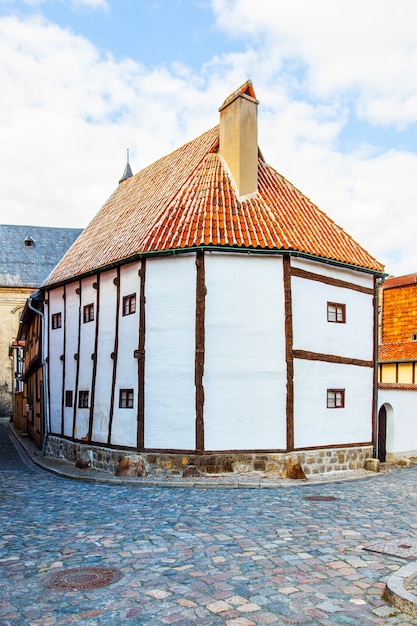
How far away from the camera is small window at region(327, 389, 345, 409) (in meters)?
15.5

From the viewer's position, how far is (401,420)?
62.4 ft

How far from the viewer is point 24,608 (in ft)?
18.7

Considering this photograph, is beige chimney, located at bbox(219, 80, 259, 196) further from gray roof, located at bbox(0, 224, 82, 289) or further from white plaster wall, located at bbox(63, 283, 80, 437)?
gray roof, located at bbox(0, 224, 82, 289)

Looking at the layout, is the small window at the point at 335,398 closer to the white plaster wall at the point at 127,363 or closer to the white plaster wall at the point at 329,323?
the white plaster wall at the point at 329,323

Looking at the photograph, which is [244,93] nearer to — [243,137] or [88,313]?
[243,137]

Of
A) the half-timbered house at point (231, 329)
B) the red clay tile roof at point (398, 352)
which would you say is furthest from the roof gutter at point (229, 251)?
the red clay tile roof at point (398, 352)

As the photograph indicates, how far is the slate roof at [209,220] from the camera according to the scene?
1467cm

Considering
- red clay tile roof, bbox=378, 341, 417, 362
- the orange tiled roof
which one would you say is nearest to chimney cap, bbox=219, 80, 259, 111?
the orange tiled roof

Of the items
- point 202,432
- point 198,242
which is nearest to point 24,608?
point 202,432

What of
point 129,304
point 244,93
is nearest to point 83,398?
point 129,304

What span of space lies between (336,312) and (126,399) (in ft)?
20.0

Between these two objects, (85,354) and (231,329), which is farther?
(85,354)

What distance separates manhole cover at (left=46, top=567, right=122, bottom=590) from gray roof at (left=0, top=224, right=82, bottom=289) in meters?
46.2

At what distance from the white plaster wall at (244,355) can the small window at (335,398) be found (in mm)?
1729
